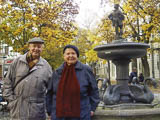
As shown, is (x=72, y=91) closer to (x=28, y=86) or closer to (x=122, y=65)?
(x=28, y=86)

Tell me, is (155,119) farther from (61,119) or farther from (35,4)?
(35,4)

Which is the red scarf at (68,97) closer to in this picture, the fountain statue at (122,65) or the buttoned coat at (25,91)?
the buttoned coat at (25,91)

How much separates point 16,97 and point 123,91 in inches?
148

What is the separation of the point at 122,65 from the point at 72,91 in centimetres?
377

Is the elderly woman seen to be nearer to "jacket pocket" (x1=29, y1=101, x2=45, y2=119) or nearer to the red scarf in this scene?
the red scarf

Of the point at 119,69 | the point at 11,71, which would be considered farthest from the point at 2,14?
the point at 11,71

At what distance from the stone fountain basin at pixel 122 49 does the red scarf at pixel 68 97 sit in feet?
9.60

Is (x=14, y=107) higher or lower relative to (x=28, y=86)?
lower

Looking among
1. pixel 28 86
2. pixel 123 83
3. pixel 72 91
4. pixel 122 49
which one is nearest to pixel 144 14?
pixel 123 83

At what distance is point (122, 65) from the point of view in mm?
6977

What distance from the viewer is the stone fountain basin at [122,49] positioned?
6.17 meters

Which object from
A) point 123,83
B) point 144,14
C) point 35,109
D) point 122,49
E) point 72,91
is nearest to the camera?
point 72,91

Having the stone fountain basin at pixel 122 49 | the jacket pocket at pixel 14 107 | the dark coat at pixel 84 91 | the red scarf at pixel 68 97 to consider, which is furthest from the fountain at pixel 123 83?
the jacket pocket at pixel 14 107

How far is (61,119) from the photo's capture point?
11.5ft
